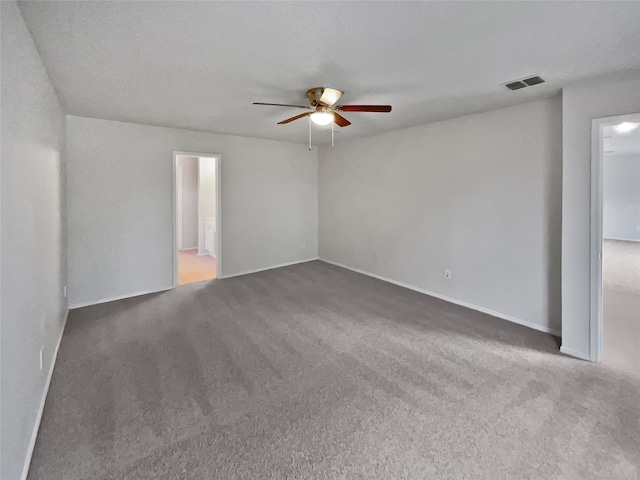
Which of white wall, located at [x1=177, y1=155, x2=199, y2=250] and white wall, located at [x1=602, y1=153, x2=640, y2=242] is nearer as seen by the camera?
white wall, located at [x1=177, y1=155, x2=199, y2=250]

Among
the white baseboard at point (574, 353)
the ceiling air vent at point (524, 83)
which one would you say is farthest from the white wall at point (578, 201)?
the ceiling air vent at point (524, 83)

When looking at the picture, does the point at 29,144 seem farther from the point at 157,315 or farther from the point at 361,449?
the point at 361,449

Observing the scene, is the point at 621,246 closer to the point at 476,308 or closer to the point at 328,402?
the point at 476,308

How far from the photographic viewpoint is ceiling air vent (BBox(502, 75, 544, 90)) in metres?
2.53

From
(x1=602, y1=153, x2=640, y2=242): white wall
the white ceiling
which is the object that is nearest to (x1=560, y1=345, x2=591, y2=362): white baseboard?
the white ceiling

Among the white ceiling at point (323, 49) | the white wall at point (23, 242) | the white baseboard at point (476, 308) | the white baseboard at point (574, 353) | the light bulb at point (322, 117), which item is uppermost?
the white ceiling at point (323, 49)

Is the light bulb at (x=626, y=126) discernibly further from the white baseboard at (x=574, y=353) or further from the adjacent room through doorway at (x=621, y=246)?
the white baseboard at (x=574, y=353)

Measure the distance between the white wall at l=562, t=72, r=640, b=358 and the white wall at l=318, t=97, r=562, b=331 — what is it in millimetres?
347

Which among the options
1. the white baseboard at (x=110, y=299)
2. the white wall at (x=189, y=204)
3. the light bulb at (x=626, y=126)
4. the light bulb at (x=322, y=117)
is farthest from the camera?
the white wall at (x=189, y=204)

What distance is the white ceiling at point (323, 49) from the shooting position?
1648 mm

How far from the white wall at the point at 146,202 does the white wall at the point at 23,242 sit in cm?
145

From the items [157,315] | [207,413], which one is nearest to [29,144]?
[207,413]

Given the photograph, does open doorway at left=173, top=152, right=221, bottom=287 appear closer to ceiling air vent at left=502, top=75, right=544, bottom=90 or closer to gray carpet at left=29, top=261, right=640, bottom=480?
gray carpet at left=29, top=261, right=640, bottom=480

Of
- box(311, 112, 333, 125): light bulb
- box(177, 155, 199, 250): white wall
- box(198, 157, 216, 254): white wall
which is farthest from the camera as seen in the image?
box(177, 155, 199, 250): white wall
